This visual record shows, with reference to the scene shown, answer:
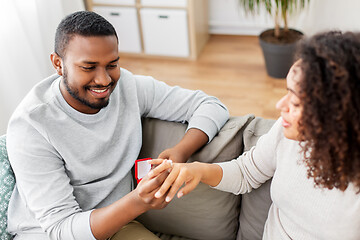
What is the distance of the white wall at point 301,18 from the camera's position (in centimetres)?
283

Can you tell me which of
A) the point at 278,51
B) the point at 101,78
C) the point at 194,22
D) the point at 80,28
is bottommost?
the point at 278,51

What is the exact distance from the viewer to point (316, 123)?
0.85m

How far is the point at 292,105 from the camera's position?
915 millimetres

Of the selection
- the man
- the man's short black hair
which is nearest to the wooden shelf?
the man

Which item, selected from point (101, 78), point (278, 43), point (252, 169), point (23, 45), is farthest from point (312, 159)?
point (278, 43)

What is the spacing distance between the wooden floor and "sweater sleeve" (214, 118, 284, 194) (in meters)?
1.50

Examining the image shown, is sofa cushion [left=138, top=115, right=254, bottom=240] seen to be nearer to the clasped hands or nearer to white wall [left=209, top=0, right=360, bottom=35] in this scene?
the clasped hands

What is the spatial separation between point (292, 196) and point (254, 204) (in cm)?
30

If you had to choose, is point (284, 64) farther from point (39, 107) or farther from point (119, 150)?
point (39, 107)

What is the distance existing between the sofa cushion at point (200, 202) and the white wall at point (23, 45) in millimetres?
1190

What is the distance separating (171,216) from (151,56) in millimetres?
2252

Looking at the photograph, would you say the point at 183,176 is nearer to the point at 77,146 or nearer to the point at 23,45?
the point at 77,146

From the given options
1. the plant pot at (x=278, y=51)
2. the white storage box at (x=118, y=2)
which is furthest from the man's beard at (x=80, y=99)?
the white storage box at (x=118, y=2)

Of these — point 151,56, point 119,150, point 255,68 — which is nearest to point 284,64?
point 255,68
